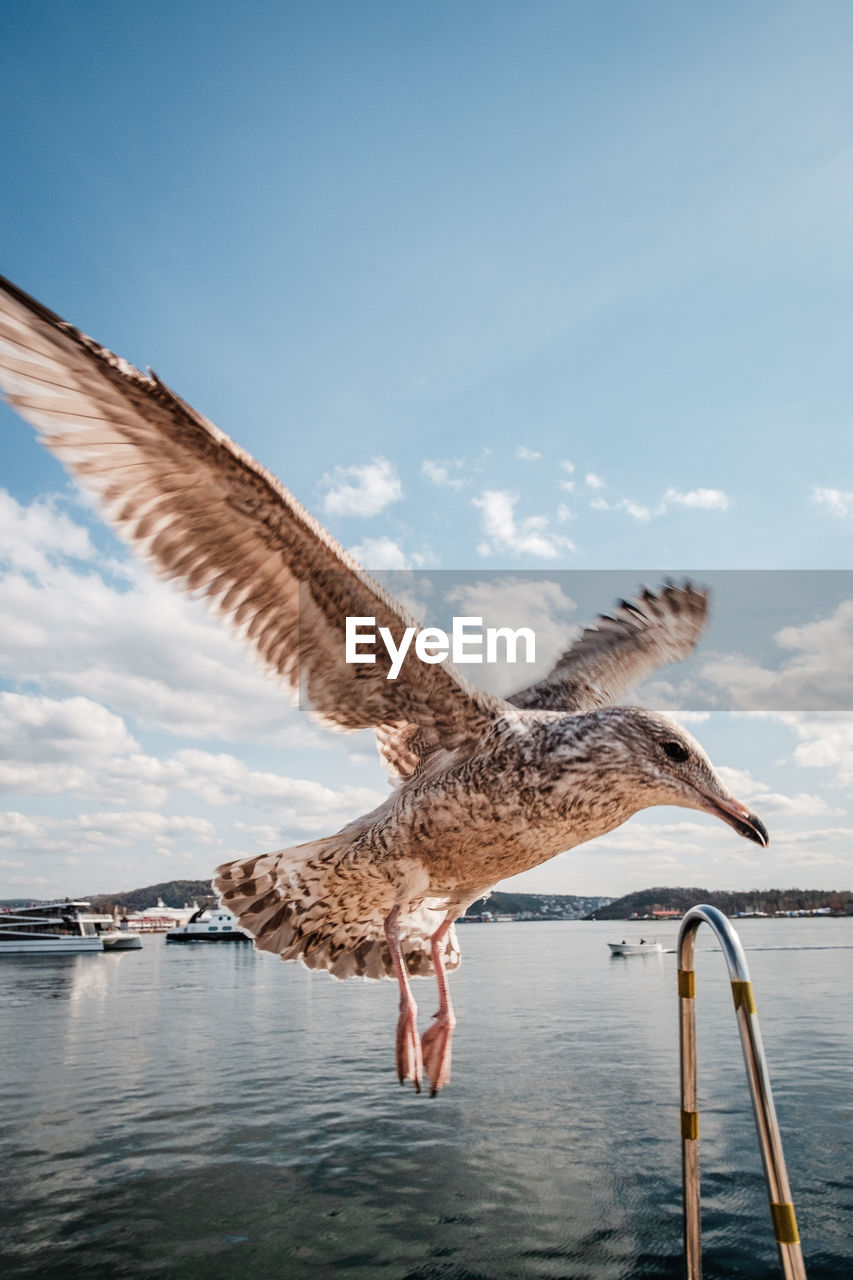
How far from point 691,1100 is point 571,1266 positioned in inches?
286

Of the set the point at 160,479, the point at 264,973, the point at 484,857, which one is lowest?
the point at 264,973

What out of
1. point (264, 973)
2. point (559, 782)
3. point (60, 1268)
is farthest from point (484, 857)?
point (264, 973)

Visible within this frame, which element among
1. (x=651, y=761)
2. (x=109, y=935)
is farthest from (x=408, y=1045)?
(x=109, y=935)

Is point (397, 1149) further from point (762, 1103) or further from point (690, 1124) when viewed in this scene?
point (762, 1103)

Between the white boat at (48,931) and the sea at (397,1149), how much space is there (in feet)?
116

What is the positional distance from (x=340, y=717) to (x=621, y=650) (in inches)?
103

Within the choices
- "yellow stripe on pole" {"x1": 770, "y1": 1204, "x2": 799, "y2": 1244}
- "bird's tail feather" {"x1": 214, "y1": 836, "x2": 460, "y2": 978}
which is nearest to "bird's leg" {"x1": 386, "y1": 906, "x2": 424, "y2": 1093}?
"bird's tail feather" {"x1": 214, "y1": 836, "x2": 460, "y2": 978}

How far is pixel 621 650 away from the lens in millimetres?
6203

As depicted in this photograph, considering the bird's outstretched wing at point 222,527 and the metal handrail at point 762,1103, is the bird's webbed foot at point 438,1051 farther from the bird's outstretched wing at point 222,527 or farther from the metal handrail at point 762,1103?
the metal handrail at point 762,1103

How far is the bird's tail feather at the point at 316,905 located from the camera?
415 centimetres

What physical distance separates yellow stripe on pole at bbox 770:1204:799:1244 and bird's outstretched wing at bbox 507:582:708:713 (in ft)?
11.2

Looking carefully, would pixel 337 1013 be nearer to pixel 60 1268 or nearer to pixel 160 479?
pixel 60 1268

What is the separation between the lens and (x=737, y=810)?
3.38 meters

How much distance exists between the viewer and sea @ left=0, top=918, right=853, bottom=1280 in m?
8.48
